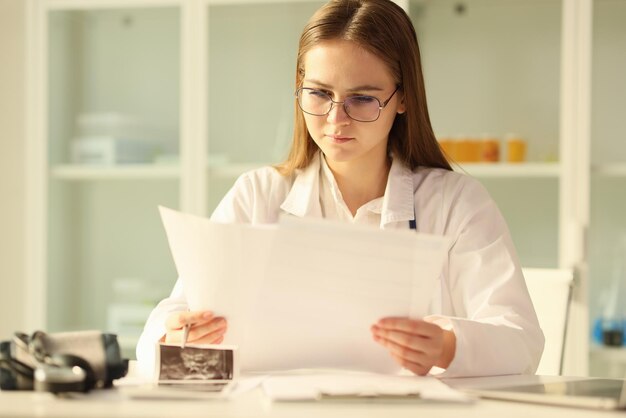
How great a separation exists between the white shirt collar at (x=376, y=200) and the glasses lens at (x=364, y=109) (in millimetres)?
186

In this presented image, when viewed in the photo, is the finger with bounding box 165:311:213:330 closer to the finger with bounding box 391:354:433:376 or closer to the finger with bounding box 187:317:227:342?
the finger with bounding box 187:317:227:342

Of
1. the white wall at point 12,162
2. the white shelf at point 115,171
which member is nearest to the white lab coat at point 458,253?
the white shelf at point 115,171

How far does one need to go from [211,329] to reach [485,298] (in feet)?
1.75

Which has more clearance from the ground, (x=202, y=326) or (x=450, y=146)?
(x=450, y=146)

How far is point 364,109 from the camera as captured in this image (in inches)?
61.6

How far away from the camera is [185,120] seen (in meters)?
3.18

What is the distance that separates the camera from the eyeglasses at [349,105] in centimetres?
155

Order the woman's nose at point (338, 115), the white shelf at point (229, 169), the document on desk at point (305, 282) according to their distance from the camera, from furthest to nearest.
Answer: the white shelf at point (229, 169)
the woman's nose at point (338, 115)
the document on desk at point (305, 282)

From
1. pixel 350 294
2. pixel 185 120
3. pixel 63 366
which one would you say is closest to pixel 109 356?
pixel 63 366

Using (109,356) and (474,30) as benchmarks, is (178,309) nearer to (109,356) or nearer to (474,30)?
(109,356)

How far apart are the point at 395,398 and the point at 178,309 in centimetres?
56

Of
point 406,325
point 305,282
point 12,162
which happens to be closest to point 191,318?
point 305,282

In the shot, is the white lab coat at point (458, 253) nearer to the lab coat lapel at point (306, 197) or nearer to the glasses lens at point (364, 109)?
the lab coat lapel at point (306, 197)

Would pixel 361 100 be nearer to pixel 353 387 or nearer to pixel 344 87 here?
pixel 344 87
